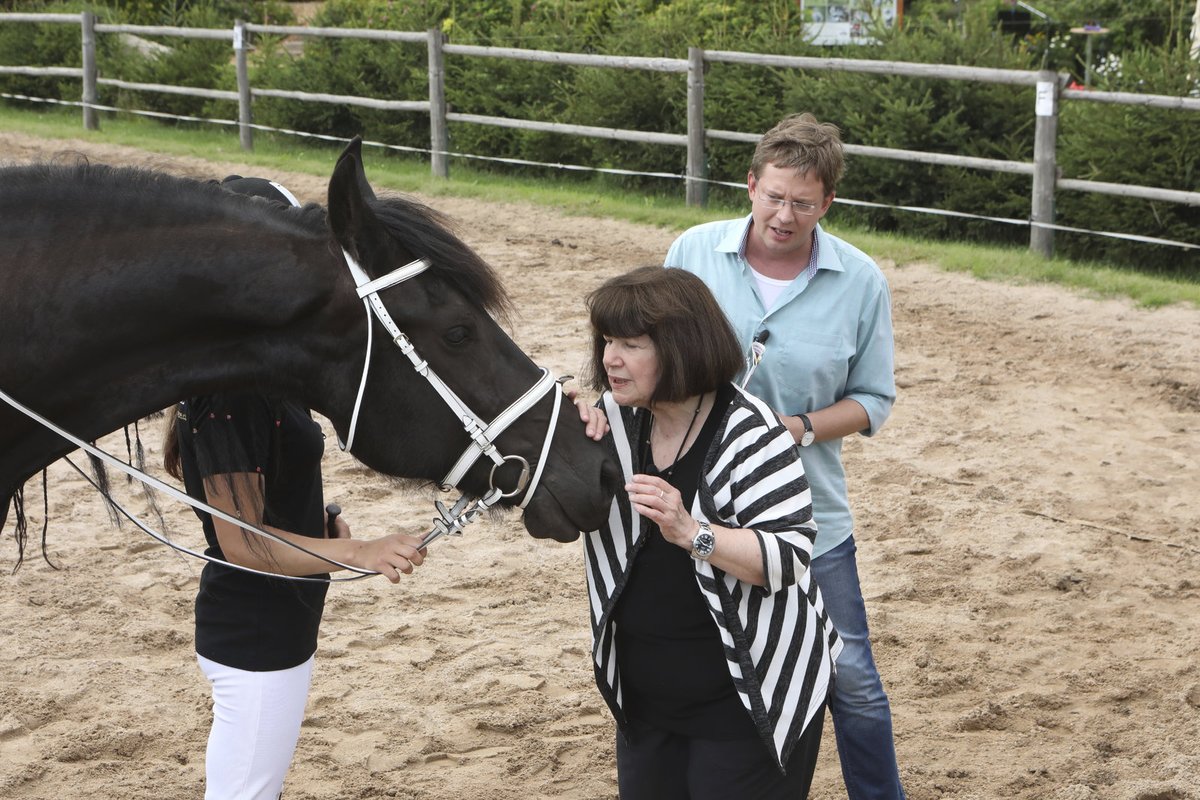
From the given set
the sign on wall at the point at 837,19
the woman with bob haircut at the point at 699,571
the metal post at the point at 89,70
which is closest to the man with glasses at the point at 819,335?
the woman with bob haircut at the point at 699,571

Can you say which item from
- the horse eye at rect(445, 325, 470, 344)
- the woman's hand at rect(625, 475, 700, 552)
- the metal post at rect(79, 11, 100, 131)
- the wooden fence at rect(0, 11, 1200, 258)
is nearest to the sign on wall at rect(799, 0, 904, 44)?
the wooden fence at rect(0, 11, 1200, 258)

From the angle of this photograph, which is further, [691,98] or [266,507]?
[691,98]

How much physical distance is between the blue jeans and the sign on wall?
9419mm

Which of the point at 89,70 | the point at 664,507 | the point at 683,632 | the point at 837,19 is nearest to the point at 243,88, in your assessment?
the point at 89,70

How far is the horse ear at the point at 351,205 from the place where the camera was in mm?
2148

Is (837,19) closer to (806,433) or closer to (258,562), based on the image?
(806,433)

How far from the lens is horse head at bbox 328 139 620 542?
89.0 inches

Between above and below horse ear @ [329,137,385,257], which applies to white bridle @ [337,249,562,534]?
below

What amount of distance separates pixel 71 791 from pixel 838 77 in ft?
27.7

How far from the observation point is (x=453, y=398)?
2.28 m

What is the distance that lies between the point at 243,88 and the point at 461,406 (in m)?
12.5

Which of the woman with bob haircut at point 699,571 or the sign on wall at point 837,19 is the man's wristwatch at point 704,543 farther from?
the sign on wall at point 837,19

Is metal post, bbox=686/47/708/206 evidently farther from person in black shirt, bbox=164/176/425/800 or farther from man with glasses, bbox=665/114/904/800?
person in black shirt, bbox=164/176/425/800

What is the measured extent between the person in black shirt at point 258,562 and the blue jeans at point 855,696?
0.96m
